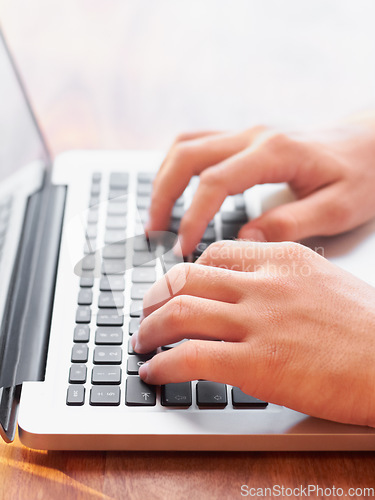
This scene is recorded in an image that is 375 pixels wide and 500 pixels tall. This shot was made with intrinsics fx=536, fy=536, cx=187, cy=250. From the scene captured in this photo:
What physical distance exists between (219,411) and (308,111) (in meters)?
0.63

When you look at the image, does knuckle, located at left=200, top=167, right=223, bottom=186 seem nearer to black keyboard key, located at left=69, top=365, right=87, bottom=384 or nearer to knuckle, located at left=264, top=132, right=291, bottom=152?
knuckle, located at left=264, top=132, right=291, bottom=152

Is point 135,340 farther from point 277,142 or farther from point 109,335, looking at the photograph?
point 277,142

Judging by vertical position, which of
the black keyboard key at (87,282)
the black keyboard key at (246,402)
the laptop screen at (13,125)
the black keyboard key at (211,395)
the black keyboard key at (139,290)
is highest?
the laptop screen at (13,125)

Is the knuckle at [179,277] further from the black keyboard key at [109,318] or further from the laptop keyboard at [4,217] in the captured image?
the laptop keyboard at [4,217]

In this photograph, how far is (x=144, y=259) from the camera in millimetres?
558

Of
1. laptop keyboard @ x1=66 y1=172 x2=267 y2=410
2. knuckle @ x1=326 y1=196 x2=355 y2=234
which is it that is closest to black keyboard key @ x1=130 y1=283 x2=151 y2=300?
laptop keyboard @ x1=66 y1=172 x2=267 y2=410

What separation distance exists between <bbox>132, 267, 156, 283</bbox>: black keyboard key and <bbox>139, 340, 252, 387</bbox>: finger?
0.13 metres

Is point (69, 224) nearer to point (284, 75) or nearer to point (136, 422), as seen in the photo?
point (136, 422)

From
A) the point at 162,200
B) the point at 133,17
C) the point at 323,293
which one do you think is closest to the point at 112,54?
the point at 133,17

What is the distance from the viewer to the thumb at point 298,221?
0.55 meters

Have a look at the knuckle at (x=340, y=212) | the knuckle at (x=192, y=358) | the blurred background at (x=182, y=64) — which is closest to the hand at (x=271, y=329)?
the knuckle at (x=192, y=358)

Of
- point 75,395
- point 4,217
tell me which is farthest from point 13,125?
point 75,395

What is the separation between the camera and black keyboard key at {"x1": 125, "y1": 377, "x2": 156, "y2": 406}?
16.9 inches

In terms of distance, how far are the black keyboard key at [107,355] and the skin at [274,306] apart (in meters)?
0.02
